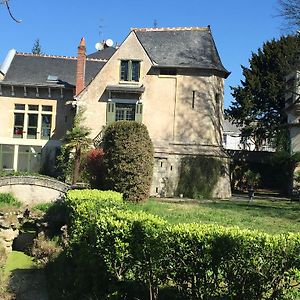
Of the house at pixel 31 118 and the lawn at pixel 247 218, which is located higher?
the house at pixel 31 118

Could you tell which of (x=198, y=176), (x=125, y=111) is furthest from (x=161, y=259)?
(x=125, y=111)

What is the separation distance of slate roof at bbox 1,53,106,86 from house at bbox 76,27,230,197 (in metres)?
4.64

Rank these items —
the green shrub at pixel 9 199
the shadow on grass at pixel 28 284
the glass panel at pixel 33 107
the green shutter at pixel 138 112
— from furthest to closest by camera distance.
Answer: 1. the glass panel at pixel 33 107
2. the green shutter at pixel 138 112
3. the green shrub at pixel 9 199
4. the shadow on grass at pixel 28 284

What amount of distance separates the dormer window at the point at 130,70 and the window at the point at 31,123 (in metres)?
7.39

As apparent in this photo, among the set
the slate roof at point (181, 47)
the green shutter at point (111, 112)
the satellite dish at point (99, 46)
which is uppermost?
the satellite dish at point (99, 46)

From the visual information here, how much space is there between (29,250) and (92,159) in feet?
19.1

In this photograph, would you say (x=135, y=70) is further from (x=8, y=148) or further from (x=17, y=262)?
(x=17, y=262)

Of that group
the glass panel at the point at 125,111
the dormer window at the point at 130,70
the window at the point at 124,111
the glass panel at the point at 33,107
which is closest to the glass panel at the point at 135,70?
the dormer window at the point at 130,70

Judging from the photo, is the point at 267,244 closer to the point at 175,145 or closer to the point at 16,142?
the point at 175,145

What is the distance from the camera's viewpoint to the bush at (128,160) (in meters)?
21.2

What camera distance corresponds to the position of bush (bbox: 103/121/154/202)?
2123cm

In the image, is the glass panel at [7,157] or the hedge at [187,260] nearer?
the hedge at [187,260]

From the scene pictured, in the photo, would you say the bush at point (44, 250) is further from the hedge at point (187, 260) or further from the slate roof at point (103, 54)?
the slate roof at point (103, 54)

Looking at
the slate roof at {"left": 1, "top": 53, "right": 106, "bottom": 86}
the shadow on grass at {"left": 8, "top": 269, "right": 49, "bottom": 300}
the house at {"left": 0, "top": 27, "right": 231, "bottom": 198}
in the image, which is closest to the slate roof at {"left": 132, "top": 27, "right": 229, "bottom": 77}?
the house at {"left": 0, "top": 27, "right": 231, "bottom": 198}
